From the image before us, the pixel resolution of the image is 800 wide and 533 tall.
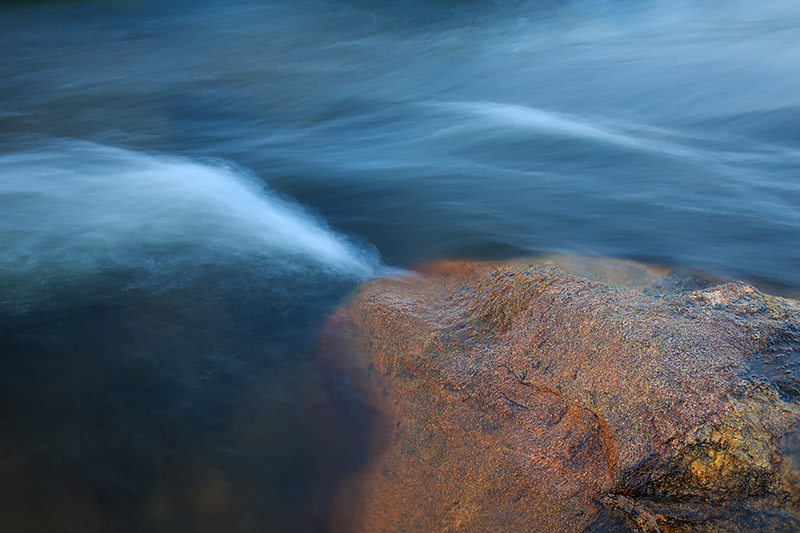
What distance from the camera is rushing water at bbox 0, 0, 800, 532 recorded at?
8.59 ft

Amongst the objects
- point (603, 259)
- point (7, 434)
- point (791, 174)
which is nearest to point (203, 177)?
point (7, 434)

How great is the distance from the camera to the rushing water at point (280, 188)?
262 centimetres

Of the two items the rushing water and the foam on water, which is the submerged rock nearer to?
the rushing water

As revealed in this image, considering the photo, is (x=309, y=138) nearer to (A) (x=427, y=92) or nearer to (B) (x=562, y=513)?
(A) (x=427, y=92)

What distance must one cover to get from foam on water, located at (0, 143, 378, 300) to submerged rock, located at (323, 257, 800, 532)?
3.74 feet

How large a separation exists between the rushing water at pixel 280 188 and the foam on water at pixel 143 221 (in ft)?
0.09

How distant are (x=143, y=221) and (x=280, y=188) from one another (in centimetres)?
138

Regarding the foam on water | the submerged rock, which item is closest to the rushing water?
the foam on water

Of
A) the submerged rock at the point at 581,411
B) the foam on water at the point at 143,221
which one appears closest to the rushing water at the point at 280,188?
the foam on water at the point at 143,221

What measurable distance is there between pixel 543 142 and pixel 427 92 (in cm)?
232

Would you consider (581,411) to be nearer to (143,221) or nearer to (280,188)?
(143,221)

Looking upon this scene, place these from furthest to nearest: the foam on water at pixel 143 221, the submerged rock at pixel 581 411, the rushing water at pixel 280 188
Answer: the foam on water at pixel 143 221 → the rushing water at pixel 280 188 → the submerged rock at pixel 581 411

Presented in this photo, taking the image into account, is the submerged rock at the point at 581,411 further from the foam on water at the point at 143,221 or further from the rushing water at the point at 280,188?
the foam on water at the point at 143,221

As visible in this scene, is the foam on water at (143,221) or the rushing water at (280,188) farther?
the foam on water at (143,221)
